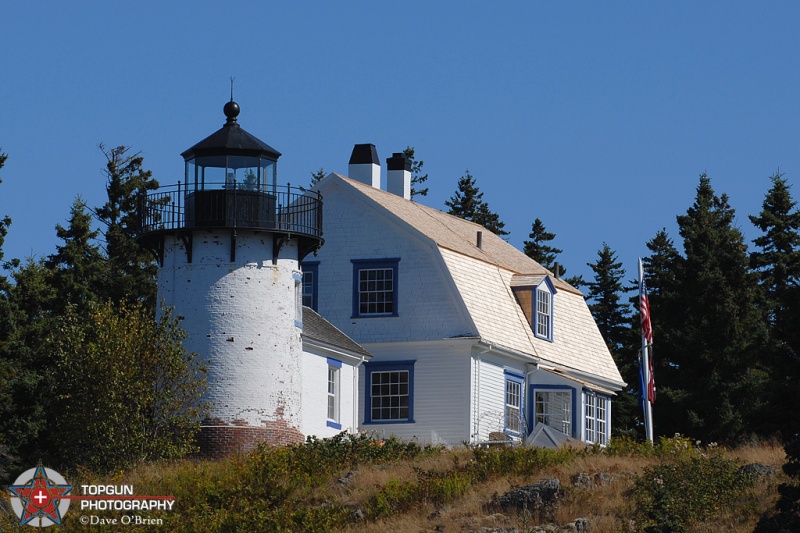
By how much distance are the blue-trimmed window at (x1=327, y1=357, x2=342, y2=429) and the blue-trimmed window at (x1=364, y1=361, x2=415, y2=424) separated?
2317 mm

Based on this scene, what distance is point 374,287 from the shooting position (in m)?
42.1

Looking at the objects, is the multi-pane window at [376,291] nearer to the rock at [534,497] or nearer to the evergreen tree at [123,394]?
the evergreen tree at [123,394]

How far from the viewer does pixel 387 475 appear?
3195 centimetres

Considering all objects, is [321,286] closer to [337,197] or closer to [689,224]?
[337,197]

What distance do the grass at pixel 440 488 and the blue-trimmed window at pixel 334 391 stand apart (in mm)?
4195

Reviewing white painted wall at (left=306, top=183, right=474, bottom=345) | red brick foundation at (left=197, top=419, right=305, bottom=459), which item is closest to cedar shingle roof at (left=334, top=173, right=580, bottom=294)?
white painted wall at (left=306, top=183, right=474, bottom=345)

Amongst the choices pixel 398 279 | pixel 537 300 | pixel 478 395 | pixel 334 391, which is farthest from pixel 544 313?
pixel 334 391

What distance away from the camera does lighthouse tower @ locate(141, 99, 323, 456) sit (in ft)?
114

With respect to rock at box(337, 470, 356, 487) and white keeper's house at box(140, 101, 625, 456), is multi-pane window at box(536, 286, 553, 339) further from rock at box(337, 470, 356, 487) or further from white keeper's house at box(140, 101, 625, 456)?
rock at box(337, 470, 356, 487)

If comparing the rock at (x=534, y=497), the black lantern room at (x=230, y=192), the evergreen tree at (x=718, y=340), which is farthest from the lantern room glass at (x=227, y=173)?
the evergreen tree at (x=718, y=340)

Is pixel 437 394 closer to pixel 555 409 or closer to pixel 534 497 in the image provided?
pixel 555 409

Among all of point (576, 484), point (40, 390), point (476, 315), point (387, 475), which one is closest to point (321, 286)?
point (476, 315)

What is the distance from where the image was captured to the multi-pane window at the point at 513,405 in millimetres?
42438

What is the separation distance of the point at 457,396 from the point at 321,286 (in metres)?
4.78
